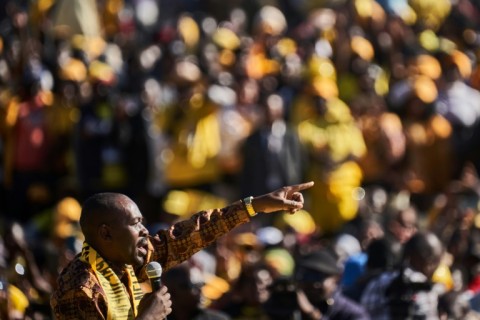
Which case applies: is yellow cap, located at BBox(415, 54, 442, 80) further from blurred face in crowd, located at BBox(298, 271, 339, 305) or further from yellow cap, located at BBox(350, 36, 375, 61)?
blurred face in crowd, located at BBox(298, 271, 339, 305)

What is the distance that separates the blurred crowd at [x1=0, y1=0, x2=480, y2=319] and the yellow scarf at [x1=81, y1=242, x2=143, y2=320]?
4214 millimetres

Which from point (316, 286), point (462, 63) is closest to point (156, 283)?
point (316, 286)

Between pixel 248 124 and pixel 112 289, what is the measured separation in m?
8.91

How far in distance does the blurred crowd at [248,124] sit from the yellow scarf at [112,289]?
4.21 metres

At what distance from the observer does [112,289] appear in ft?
21.5

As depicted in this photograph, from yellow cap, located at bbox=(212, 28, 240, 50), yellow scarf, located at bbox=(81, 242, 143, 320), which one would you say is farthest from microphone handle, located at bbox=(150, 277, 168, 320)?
yellow cap, located at bbox=(212, 28, 240, 50)

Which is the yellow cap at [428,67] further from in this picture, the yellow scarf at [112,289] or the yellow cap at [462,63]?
the yellow scarf at [112,289]

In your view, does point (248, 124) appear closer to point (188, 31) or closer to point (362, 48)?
point (362, 48)

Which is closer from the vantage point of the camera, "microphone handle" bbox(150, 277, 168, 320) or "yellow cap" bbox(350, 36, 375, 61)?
"microphone handle" bbox(150, 277, 168, 320)

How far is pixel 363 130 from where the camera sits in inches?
608

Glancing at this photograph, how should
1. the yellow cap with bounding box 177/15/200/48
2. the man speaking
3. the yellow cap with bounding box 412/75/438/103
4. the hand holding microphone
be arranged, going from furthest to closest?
1. the yellow cap with bounding box 177/15/200/48
2. the yellow cap with bounding box 412/75/438/103
3. the man speaking
4. the hand holding microphone

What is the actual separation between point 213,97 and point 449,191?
2.61m

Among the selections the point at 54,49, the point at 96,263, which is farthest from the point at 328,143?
the point at 96,263

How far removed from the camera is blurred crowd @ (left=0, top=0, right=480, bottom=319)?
42.9 ft
